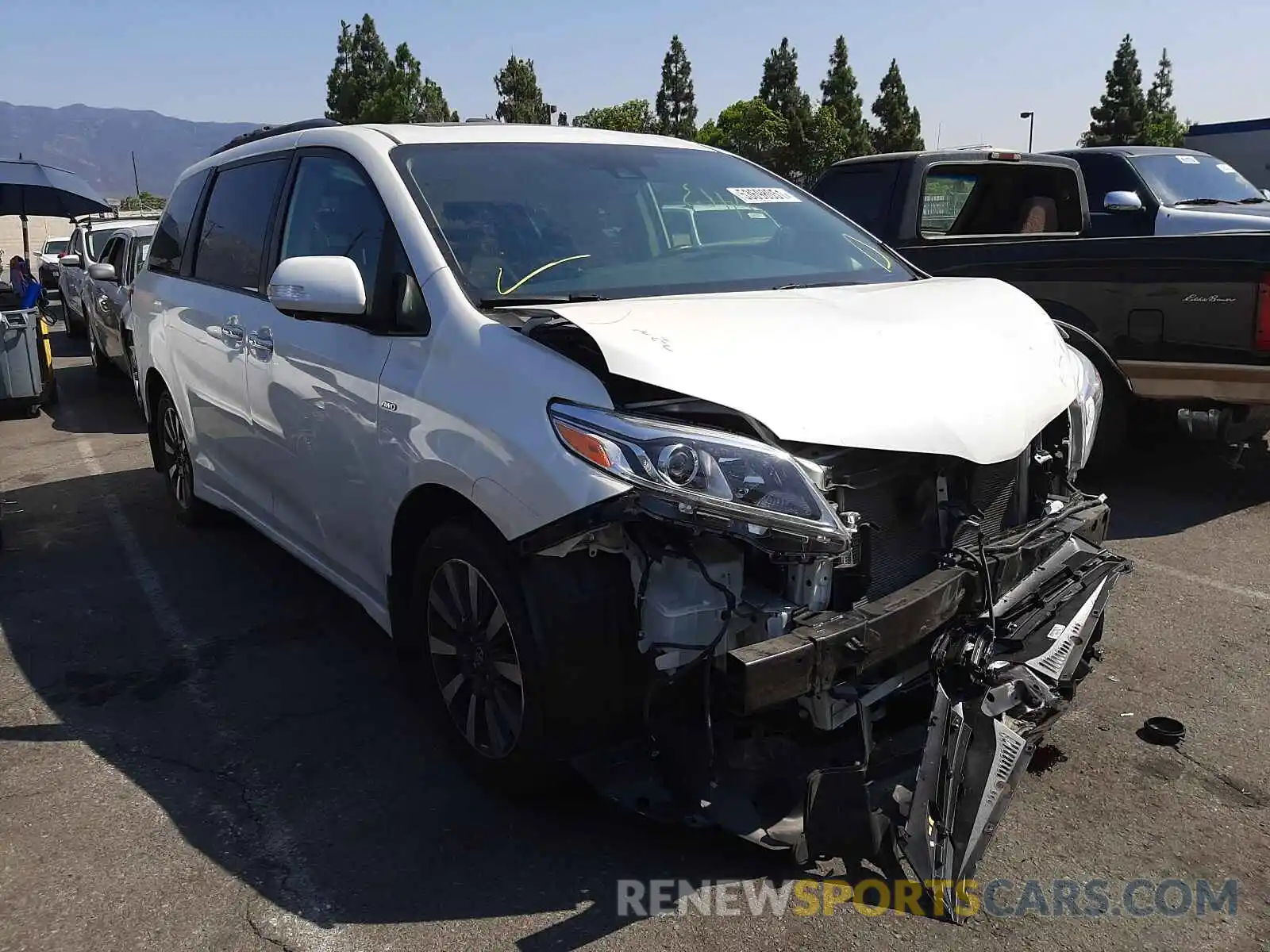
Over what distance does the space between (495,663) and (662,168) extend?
213 centimetres

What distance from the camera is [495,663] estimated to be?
9.93 feet

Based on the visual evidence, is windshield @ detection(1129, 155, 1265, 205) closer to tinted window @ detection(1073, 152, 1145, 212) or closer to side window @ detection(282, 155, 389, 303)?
tinted window @ detection(1073, 152, 1145, 212)

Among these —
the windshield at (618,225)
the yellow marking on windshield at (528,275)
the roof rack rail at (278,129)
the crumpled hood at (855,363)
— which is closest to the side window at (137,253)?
the roof rack rail at (278,129)

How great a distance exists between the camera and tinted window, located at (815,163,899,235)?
23.7 feet

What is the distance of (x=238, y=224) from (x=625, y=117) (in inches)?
2770

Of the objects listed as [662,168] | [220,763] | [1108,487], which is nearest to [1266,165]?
[1108,487]

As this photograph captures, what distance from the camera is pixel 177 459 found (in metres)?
6.18

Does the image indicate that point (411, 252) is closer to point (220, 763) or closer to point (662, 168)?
point (662, 168)

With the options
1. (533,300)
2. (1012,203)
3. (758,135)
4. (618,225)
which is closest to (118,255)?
(1012,203)

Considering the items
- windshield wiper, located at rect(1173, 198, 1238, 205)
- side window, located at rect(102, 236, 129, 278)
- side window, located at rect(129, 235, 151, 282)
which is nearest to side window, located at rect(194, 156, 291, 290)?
side window, located at rect(102, 236, 129, 278)

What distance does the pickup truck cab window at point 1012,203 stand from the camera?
7730 millimetres

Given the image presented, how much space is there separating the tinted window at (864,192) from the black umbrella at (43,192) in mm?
11461

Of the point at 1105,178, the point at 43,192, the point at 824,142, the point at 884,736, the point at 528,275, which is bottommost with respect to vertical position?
the point at 884,736

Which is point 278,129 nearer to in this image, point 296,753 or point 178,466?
point 178,466
